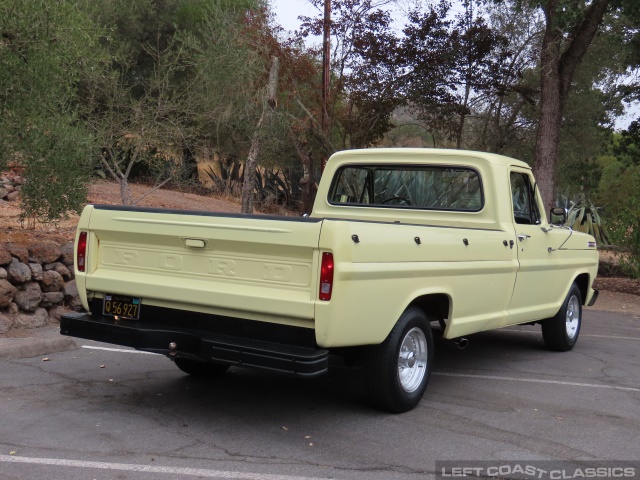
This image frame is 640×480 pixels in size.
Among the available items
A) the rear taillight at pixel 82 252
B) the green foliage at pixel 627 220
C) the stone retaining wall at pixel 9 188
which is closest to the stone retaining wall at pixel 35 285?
the rear taillight at pixel 82 252

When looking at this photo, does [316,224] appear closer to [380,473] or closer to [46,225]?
[380,473]

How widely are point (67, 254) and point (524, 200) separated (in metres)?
5.11

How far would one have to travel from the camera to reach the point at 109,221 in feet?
18.9

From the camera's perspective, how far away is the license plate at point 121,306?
5.68m

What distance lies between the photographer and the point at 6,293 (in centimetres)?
814

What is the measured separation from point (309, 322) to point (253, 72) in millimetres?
12588

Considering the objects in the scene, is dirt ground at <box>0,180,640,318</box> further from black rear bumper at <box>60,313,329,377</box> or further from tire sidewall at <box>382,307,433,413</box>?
tire sidewall at <box>382,307,433,413</box>

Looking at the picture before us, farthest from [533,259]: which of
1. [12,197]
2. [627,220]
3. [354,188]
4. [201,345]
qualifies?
[12,197]

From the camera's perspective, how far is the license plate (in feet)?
18.6

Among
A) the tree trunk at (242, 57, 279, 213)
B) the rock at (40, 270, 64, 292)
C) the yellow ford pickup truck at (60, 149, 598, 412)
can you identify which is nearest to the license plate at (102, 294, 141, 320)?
the yellow ford pickup truck at (60, 149, 598, 412)

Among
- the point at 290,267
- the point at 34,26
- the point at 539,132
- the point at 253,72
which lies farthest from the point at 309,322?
the point at 253,72

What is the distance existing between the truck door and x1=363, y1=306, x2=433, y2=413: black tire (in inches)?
57.4

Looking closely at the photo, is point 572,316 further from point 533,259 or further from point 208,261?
point 208,261

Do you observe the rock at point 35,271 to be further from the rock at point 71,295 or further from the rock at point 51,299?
the rock at point 71,295
